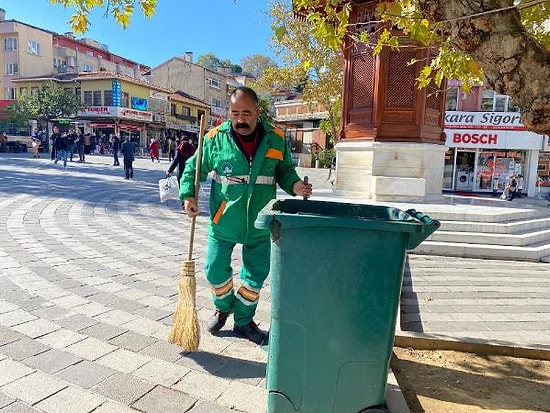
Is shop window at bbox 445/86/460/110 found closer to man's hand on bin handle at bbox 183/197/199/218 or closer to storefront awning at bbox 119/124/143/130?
man's hand on bin handle at bbox 183/197/199/218

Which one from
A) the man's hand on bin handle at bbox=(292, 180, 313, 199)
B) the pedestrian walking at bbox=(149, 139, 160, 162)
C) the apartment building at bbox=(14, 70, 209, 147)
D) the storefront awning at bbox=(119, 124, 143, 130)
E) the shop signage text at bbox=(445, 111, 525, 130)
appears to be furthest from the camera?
the storefront awning at bbox=(119, 124, 143, 130)

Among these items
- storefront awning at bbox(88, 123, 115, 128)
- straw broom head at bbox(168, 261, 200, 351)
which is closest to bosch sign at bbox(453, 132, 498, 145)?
straw broom head at bbox(168, 261, 200, 351)

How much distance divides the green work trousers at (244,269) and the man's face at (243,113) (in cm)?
85

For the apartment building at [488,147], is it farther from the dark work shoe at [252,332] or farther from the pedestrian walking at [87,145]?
the pedestrian walking at [87,145]

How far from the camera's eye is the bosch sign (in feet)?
76.5

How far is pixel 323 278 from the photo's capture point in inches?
79.7

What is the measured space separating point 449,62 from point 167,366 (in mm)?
3512

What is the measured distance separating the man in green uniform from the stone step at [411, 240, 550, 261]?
446cm

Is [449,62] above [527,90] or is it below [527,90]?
above

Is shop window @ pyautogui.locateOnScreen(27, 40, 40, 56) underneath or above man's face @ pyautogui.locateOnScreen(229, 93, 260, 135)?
above

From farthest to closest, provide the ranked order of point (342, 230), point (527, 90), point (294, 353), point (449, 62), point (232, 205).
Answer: point (449, 62)
point (232, 205)
point (527, 90)
point (294, 353)
point (342, 230)

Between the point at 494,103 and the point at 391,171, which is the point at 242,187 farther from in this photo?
the point at 494,103

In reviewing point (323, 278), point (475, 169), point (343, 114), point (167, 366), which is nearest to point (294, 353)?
point (323, 278)

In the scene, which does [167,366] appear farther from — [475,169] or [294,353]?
[475,169]
